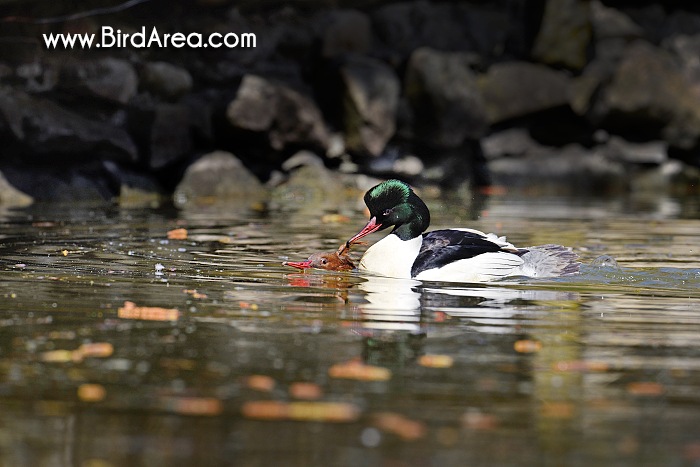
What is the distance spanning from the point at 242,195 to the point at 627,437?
1240 cm

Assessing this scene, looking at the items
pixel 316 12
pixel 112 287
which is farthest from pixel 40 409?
pixel 316 12

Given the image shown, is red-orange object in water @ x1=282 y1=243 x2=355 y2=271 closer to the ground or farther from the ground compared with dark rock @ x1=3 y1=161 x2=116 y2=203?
closer to the ground

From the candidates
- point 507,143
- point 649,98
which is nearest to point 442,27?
point 507,143

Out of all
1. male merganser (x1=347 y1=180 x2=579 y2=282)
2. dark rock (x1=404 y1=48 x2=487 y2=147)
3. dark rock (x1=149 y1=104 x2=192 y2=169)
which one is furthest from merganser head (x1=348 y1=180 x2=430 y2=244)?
dark rock (x1=404 y1=48 x2=487 y2=147)

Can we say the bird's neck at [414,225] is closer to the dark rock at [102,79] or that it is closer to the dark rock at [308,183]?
the dark rock at [308,183]

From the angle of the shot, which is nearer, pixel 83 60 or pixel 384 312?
pixel 384 312

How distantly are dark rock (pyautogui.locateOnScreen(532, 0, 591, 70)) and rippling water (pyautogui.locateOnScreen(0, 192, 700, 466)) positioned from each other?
Result: 34.6ft

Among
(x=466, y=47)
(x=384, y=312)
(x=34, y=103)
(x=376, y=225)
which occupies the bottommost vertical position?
(x=384, y=312)

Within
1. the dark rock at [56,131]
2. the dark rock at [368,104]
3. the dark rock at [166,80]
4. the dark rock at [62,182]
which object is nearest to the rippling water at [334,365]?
the dark rock at [56,131]

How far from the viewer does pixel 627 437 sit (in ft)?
12.1

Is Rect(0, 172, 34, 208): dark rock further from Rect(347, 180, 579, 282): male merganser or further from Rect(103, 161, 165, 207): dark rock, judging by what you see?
Rect(347, 180, 579, 282): male merganser

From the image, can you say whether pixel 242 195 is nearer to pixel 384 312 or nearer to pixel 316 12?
pixel 316 12

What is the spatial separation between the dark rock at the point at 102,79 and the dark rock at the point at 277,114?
140 centimetres

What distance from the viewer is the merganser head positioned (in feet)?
24.8
